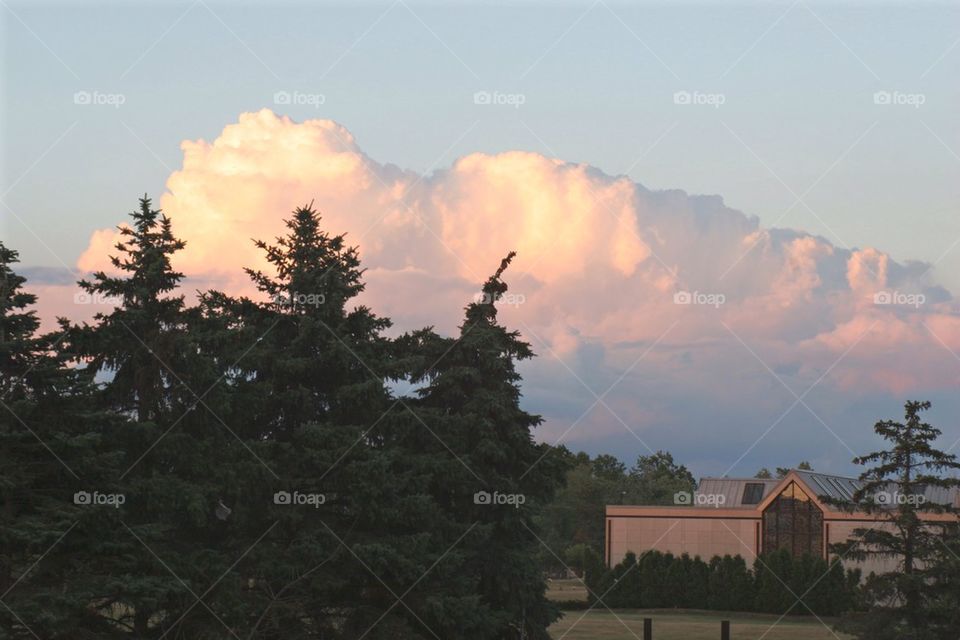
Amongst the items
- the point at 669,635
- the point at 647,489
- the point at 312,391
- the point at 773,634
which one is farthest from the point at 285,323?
the point at 647,489

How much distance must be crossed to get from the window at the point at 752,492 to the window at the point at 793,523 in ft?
26.6

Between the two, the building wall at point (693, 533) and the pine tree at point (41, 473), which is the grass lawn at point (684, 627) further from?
the pine tree at point (41, 473)

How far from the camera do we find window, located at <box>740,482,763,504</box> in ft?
246

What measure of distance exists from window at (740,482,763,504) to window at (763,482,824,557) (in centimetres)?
810

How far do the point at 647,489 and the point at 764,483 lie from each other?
48.6 metres

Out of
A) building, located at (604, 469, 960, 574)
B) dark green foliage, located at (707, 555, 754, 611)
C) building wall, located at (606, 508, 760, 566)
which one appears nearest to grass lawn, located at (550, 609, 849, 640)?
dark green foliage, located at (707, 555, 754, 611)

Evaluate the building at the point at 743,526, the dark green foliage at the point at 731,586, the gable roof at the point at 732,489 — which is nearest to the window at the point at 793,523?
the building at the point at 743,526

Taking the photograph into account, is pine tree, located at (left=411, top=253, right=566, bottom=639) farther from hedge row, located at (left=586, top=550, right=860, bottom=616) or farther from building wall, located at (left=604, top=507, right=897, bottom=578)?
building wall, located at (left=604, top=507, right=897, bottom=578)

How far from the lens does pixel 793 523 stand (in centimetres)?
6644

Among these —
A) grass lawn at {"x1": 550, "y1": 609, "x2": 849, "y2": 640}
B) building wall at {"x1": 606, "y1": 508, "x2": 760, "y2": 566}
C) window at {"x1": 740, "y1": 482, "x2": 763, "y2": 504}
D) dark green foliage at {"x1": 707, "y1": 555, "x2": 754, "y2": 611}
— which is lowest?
grass lawn at {"x1": 550, "y1": 609, "x2": 849, "y2": 640}

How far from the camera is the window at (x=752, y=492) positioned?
75125mm

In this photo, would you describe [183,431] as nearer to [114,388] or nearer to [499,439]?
[114,388]

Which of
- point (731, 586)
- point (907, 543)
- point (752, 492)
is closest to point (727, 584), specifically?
point (731, 586)

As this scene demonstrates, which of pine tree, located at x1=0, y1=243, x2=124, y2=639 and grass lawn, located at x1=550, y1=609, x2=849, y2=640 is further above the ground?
pine tree, located at x1=0, y1=243, x2=124, y2=639
